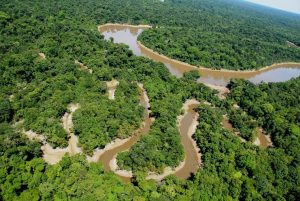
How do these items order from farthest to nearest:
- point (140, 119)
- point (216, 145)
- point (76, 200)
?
point (140, 119), point (216, 145), point (76, 200)

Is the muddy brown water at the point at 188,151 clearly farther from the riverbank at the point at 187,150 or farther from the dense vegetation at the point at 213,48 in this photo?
the dense vegetation at the point at 213,48

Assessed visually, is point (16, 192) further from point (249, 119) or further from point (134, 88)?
point (249, 119)

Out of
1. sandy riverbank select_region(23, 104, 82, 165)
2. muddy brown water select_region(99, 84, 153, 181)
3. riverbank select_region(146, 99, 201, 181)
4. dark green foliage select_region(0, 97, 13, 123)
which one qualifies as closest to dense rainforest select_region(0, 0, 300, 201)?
dark green foliage select_region(0, 97, 13, 123)

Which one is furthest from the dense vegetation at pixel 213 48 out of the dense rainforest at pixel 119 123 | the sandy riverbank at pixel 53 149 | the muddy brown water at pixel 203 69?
the sandy riverbank at pixel 53 149

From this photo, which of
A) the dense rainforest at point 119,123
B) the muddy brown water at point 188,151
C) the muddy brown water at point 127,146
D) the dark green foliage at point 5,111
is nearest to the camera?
the dense rainforest at point 119,123

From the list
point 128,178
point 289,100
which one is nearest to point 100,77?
point 128,178

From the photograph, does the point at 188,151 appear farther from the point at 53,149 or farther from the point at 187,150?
the point at 53,149
